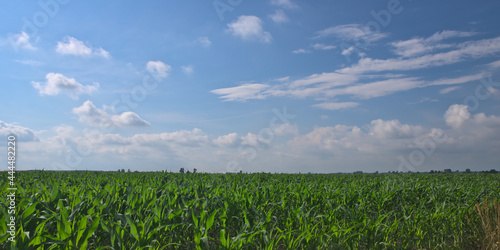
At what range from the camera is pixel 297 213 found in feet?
20.4

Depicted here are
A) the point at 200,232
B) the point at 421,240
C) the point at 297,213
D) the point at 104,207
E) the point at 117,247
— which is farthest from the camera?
the point at 421,240

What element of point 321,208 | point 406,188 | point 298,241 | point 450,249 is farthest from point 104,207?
point 406,188

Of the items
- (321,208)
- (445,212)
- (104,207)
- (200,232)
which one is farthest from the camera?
(445,212)

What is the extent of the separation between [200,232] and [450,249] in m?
6.23

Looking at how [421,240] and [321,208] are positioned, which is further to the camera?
[321,208]

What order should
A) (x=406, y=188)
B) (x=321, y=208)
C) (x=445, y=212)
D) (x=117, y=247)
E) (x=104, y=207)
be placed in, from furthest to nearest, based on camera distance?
(x=406, y=188), (x=445, y=212), (x=321, y=208), (x=104, y=207), (x=117, y=247)

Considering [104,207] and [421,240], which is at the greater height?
[104,207]

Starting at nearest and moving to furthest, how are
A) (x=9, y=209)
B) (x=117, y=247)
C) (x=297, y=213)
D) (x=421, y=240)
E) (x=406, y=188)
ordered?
(x=117, y=247) < (x=9, y=209) < (x=297, y=213) < (x=421, y=240) < (x=406, y=188)

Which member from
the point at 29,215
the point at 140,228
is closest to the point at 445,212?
the point at 140,228

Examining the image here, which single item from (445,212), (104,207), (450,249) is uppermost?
(104,207)

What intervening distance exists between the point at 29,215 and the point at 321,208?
20.1 ft

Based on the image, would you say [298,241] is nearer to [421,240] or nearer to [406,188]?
[421,240]

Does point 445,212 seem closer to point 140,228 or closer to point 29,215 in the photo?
point 140,228

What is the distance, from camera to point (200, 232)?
480 centimetres
